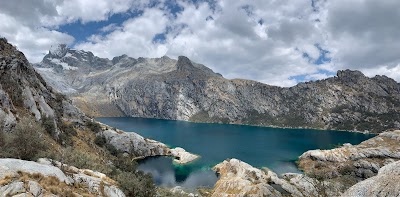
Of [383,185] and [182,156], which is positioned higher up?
[182,156]

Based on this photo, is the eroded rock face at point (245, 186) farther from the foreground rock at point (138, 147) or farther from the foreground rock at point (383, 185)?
the foreground rock at point (383, 185)

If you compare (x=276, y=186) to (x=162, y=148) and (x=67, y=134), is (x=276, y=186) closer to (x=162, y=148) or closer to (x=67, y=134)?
(x=67, y=134)

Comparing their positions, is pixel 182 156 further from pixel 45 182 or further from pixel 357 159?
pixel 45 182

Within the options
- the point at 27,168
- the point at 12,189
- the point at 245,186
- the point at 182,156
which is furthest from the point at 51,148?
the point at 182,156

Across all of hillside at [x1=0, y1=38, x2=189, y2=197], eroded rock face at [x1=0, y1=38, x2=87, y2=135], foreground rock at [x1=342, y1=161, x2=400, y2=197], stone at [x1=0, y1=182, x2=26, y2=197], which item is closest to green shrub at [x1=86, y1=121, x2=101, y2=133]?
hillside at [x1=0, y1=38, x2=189, y2=197]

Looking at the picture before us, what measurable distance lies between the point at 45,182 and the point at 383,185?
89.2ft

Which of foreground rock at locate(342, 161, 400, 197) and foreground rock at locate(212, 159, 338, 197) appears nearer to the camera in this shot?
foreground rock at locate(342, 161, 400, 197)

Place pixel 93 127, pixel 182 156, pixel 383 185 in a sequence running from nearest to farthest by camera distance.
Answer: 1. pixel 383 185
2. pixel 93 127
3. pixel 182 156

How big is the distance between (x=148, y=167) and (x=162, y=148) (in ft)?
98.6

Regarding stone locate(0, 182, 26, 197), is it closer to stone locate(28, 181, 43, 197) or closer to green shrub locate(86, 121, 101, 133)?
stone locate(28, 181, 43, 197)

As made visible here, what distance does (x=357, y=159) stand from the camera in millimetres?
152125

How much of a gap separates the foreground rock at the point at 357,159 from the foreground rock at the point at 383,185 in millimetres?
123747

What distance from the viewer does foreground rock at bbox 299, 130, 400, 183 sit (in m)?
141

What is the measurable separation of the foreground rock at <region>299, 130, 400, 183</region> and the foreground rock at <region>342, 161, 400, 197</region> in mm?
123747
